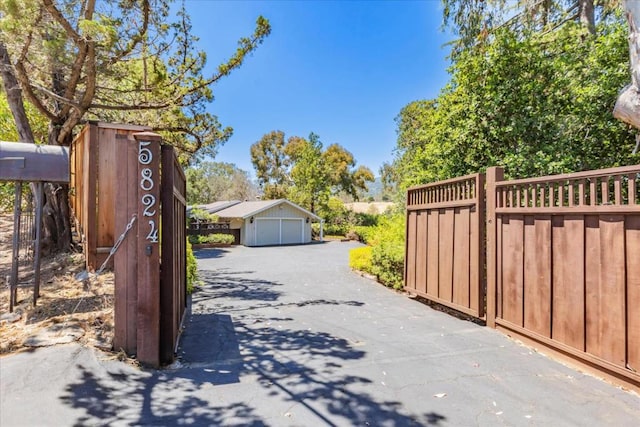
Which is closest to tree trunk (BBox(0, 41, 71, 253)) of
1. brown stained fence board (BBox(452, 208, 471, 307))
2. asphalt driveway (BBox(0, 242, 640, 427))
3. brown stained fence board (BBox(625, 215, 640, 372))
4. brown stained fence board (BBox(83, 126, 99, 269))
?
brown stained fence board (BBox(83, 126, 99, 269))

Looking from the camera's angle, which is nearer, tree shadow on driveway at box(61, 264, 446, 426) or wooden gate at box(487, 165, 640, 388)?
tree shadow on driveway at box(61, 264, 446, 426)

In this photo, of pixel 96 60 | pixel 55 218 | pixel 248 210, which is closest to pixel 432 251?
pixel 96 60

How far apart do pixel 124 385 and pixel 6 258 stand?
6613 mm

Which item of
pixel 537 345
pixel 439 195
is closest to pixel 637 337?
pixel 537 345

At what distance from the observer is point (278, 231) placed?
25.6 m

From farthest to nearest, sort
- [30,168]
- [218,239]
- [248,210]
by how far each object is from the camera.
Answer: [248,210], [218,239], [30,168]

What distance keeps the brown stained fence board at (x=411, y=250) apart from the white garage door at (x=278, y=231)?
18.4m

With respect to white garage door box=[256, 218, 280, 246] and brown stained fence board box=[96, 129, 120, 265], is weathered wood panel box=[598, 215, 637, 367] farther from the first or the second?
white garage door box=[256, 218, 280, 246]

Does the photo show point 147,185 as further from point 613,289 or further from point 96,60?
point 613,289

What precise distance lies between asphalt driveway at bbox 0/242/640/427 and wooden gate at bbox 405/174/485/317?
712mm

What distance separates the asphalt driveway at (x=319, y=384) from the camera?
2.55 metres

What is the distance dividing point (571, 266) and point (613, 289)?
454 millimetres

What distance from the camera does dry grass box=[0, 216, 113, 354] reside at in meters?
3.47

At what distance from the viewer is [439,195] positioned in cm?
605
